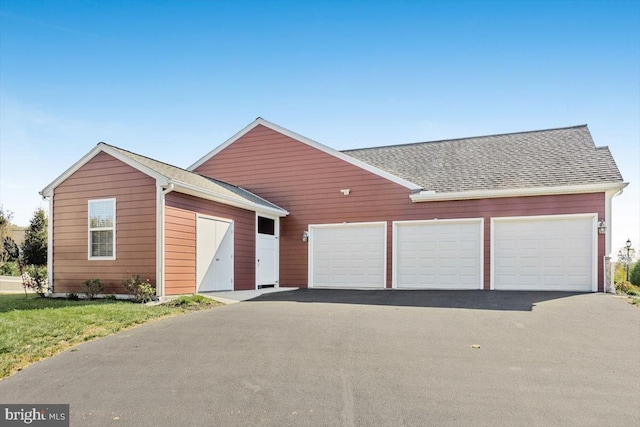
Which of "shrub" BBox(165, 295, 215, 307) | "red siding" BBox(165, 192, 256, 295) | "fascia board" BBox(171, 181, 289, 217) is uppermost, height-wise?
"fascia board" BBox(171, 181, 289, 217)

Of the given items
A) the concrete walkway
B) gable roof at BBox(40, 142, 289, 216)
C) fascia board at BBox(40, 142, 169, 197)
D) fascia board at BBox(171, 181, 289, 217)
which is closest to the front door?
fascia board at BBox(171, 181, 289, 217)

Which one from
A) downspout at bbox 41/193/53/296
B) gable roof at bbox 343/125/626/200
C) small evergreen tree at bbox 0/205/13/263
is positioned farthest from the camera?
small evergreen tree at bbox 0/205/13/263

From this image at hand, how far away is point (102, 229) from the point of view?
35.4 ft

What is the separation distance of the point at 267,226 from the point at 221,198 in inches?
139

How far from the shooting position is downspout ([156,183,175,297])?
9953mm

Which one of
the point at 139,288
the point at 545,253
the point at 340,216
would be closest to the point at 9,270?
the point at 139,288

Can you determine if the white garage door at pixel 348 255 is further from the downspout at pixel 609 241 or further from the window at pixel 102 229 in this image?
the window at pixel 102 229

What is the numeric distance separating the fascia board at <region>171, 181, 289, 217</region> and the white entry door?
589 mm

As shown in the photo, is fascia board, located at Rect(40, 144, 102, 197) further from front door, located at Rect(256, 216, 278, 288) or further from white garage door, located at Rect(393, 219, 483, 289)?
white garage door, located at Rect(393, 219, 483, 289)

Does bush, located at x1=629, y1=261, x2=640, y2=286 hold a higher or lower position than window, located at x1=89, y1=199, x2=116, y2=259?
lower

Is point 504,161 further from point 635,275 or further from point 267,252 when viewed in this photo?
point 635,275

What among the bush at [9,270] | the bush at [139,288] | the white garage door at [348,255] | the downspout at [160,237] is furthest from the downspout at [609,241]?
the bush at [9,270]

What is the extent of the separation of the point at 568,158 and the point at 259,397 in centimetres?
1317

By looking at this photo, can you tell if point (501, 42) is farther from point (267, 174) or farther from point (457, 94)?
point (267, 174)
